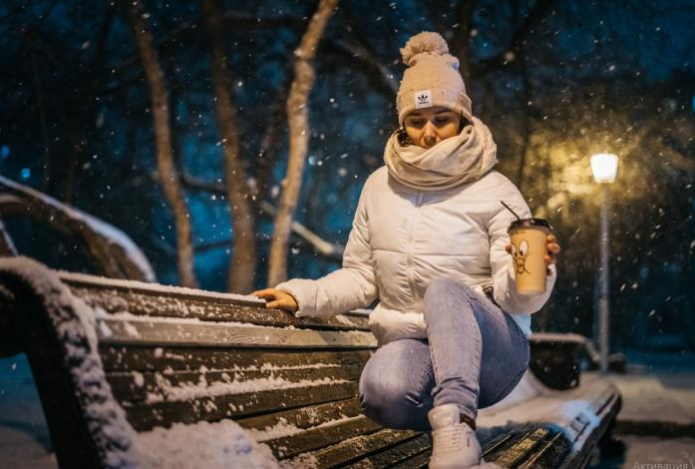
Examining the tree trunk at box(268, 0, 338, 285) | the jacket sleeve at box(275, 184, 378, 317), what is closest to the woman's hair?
the jacket sleeve at box(275, 184, 378, 317)

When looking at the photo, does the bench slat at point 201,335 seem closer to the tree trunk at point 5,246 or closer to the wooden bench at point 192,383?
the wooden bench at point 192,383

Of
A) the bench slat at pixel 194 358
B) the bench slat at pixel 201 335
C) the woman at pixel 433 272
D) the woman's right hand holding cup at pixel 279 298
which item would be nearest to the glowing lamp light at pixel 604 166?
the woman at pixel 433 272

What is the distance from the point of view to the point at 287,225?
29.3 ft

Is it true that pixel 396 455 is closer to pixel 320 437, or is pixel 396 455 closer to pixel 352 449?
pixel 352 449

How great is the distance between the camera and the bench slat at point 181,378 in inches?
70.6

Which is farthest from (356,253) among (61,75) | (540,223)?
(61,75)

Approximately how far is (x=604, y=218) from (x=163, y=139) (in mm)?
7025

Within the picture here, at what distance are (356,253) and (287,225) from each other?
5845 millimetres

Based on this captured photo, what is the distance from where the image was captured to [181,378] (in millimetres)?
2039

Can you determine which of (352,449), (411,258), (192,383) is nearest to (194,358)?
(192,383)

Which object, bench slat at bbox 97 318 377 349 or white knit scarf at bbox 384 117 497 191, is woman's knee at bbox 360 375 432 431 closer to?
bench slat at bbox 97 318 377 349

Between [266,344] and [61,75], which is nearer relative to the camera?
[266,344]

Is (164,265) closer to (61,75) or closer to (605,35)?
(61,75)

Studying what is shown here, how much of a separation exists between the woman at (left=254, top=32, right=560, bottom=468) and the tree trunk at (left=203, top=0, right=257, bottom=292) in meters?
6.21
